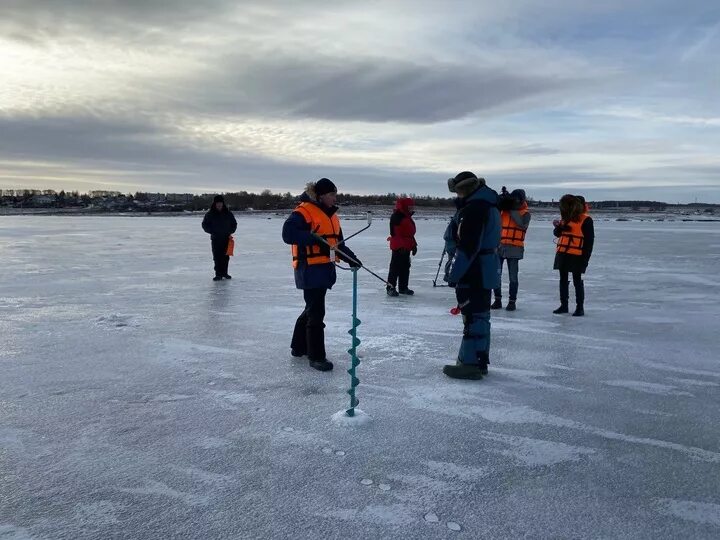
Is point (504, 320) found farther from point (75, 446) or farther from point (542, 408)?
point (75, 446)

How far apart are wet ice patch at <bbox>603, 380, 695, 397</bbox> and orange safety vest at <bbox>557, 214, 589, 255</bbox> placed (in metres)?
3.16

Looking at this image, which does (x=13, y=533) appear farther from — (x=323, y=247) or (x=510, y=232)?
(x=510, y=232)

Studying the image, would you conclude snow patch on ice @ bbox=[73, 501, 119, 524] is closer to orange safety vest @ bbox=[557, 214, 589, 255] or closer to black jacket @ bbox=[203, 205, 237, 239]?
orange safety vest @ bbox=[557, 214, 589, 255]

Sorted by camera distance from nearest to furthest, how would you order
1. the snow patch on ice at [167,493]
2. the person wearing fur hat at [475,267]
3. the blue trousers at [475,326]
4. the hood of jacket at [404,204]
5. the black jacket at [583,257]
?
the snow patch on ice at [167,493] → the person wearing fur hat at [475,267] → the blue trousers at [475,326] → the black jacket at [583,257] → the hood of jacket at [404,204]

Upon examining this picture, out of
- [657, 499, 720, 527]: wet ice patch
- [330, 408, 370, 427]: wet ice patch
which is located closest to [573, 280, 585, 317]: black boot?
[330, 408, 370, 427]: wet ice patch

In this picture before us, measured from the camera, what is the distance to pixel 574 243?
757 centimetres

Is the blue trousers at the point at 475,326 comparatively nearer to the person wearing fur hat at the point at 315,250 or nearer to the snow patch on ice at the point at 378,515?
the person wearing fur hat at the point at 315,250

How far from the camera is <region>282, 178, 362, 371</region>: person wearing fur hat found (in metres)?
4.91

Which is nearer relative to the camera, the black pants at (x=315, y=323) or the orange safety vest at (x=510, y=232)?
the black pants at (x=315, y=323)

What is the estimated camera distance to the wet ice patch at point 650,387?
4438 millimetres

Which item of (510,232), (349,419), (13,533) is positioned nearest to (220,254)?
(510,232)

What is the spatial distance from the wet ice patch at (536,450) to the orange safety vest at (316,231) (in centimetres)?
215

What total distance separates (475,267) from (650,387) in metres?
1.69

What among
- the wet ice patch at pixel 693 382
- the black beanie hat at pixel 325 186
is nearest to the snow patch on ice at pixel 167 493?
the black beanie hat at pixel 325 186
